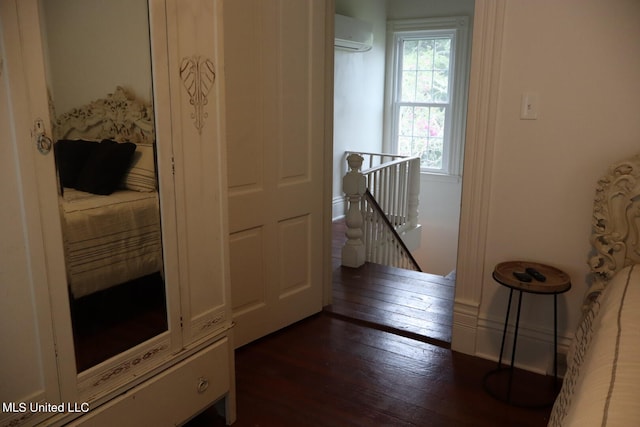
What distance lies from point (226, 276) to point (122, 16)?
0.99 metres

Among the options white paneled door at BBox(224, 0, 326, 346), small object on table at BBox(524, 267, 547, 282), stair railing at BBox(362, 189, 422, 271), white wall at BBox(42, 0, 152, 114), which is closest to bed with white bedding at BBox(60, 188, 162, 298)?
white wall at BBox(42, 0, 152, 114)

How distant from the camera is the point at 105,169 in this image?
1.46 meters

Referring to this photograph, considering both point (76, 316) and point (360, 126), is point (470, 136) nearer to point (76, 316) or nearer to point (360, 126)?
point (76, 316)

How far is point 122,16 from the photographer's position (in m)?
1.47

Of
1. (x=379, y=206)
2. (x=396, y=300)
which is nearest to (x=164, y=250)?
(x=396, y=300)

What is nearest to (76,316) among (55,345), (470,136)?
(55,345)

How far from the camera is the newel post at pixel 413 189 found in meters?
5.62

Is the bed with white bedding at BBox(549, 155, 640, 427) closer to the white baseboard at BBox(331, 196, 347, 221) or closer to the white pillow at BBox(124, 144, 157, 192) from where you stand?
the white pillow at BBox(124, 144, 157, 192)

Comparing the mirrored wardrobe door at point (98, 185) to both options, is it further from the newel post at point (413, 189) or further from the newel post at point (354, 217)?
the newel post at point (413, 189)

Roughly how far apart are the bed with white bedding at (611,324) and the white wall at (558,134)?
0.16 meters

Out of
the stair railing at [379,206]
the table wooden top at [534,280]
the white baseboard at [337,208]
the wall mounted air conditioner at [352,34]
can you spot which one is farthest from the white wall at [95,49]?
the white baseboard at [337,208]

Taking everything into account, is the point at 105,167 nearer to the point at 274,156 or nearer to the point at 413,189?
the point at 274,156
